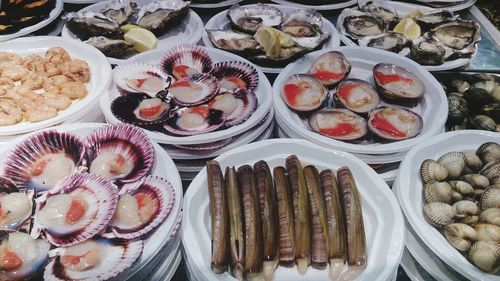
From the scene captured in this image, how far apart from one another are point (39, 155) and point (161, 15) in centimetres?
158

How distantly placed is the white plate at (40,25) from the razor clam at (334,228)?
2.25 m

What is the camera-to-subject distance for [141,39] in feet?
9.73

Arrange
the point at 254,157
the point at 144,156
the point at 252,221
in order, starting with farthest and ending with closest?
the point at 254,157, the point at 144,156, the point at 252,221

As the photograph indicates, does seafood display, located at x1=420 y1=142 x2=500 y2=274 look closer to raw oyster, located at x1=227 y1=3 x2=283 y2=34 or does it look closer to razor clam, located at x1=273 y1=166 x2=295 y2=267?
razor clam, located at x1=273 y1=166 x2=295 y2=267

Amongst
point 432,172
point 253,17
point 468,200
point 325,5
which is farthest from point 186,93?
point 325,5

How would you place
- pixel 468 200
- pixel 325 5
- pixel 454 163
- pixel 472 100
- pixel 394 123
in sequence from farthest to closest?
pixel 325 5 → pixel 472 100 → pixel 394 123 → pixel 454 163 → pixel 468 200

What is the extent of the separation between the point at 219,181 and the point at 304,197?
0.38 metres

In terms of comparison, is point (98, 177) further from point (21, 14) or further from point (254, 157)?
point (21, 14)

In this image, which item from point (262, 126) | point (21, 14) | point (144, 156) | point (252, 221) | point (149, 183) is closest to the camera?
point (252, 221)

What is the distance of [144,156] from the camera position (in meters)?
2.02

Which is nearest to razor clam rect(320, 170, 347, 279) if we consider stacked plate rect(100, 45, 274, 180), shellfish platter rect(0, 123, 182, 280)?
stacked plate rect(100, 45, 274, 180)

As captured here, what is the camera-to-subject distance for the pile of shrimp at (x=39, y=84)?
90.9 inches

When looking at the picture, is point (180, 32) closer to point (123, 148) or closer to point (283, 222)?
point (123, 148)

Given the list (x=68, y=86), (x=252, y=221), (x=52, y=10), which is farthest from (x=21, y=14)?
(x=252, y=221)
